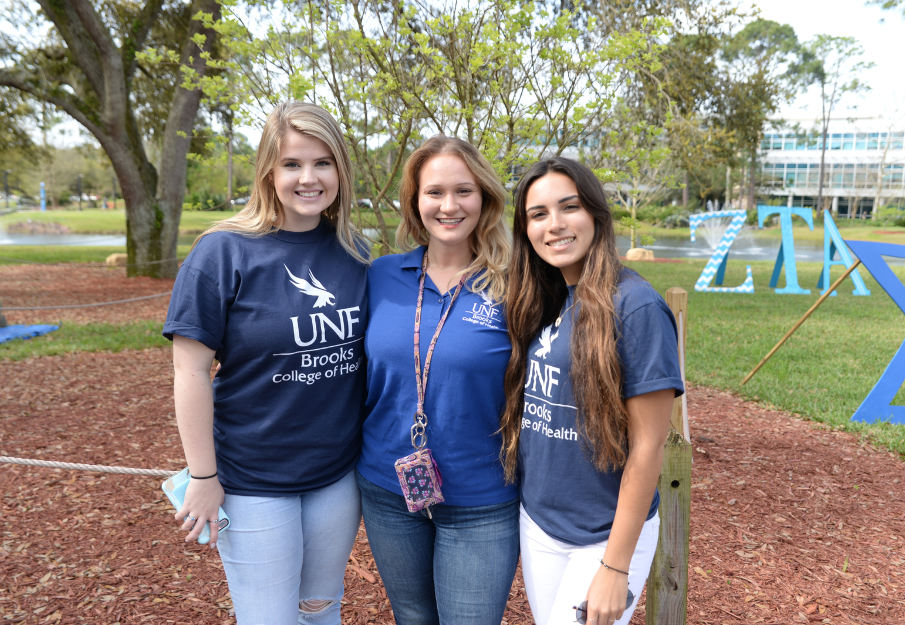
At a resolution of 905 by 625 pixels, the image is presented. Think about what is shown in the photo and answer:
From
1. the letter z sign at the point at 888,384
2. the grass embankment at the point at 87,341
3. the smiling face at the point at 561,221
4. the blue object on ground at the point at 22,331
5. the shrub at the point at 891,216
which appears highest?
the shrub at the point at 891,216

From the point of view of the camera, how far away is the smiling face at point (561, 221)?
5.58ft

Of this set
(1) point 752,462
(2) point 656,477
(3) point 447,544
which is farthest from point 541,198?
(1) point 752,462

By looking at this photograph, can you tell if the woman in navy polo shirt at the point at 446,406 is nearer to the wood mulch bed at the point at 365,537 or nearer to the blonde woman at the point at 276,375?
the blonde woman at the point at 276,375

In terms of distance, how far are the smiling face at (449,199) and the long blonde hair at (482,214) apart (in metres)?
0.03

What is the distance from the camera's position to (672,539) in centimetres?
206

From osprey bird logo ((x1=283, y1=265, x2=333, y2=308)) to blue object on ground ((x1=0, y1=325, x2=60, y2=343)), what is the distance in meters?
8.36

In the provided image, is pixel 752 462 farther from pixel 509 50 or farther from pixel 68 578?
pixel 68 578

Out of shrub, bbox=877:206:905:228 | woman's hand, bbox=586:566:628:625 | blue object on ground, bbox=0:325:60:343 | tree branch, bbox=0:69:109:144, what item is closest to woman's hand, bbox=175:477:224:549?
woman's hand, bbox=586:566:628:625

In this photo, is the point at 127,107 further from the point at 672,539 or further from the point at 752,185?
the point at 752,185

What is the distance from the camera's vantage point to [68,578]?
3129 millimetres

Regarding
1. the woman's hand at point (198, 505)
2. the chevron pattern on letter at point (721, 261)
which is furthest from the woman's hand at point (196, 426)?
the chevron pattern on letter at point (721, 261)

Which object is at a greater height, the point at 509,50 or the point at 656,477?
the point at 509,50

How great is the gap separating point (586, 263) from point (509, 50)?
2.41 meters

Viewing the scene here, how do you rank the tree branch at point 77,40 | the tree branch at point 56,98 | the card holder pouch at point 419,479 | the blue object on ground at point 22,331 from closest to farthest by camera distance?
the card holder pouch at point 419,479 → the blue object on ground at point 22,331 → the tree branch at point 77,40 → the tree branch at point 56,98
